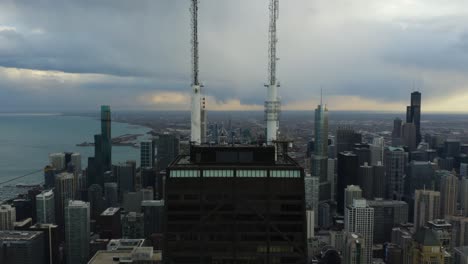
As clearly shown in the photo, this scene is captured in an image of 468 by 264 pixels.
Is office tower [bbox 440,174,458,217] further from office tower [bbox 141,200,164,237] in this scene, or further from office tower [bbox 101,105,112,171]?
office tower [bbox 101,105,112,171]

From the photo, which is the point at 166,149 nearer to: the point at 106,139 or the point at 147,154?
the point at 147,154

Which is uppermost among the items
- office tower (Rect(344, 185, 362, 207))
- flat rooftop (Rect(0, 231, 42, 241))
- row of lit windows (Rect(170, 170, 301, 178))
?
row of lit windows (Rect(170, 170, 301, 178))

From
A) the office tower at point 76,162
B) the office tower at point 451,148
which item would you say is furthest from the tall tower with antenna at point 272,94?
the office tower at point 451,148

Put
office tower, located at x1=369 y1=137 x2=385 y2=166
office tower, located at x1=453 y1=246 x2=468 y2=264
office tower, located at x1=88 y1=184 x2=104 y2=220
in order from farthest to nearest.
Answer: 1. office tower, located at x1=369 y1=137 x2=385 y2=166
2. office tower, located at x1=88 y1=184 x2=104 y2=220
3. office tower, located at x1=453 y1=246 x2=468 y2=264

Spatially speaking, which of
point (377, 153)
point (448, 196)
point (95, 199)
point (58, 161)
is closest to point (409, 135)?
point (377, 153)

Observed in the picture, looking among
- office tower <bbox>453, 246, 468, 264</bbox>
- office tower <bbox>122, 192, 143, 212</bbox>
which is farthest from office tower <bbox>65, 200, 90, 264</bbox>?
office tower <bbox>453, 246, 468, 264</bbox>

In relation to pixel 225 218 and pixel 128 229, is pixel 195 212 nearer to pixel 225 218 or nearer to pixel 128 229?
pixel 225 218
